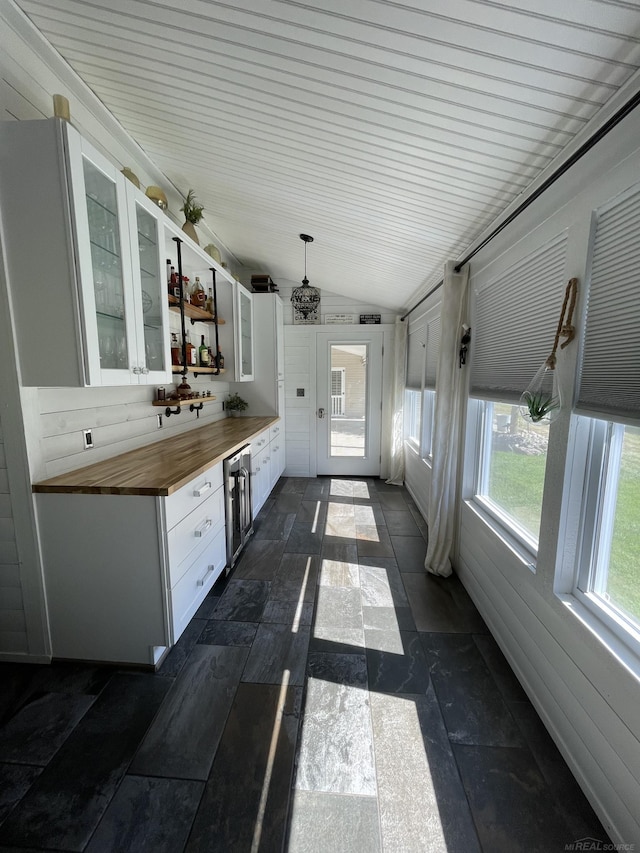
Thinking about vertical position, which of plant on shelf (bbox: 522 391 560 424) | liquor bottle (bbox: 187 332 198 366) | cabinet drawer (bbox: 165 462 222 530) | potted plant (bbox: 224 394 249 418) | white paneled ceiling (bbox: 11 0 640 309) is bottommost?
cabinet drawer (bbox: 165 462 222 530)

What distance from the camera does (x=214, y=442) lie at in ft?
8.45

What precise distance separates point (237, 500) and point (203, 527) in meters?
0.60

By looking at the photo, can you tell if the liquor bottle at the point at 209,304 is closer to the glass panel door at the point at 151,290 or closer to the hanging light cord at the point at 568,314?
the glass panel door at the point at 151,290

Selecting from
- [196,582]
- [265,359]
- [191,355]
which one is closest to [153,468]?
[196,582]

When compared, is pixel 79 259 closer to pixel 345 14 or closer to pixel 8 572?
pixel 345 14

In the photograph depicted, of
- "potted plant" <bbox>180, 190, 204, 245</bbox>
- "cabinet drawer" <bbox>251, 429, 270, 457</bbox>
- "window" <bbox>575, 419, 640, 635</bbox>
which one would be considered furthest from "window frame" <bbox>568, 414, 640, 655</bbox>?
"potted plant" <bbox>180, 190, 204, 245</bbox>

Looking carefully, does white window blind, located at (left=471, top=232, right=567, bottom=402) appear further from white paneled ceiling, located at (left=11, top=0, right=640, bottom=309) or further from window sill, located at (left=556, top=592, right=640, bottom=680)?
window sill, located at (left=556, top=592, right=640, bottom=680)

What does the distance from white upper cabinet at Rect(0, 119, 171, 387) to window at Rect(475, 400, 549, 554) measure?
206 centimetres

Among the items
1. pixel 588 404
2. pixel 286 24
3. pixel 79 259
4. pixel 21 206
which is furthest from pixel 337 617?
pixel 286 24

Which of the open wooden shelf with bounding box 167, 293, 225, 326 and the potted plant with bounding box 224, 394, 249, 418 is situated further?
the potted plant with bounding box 224, 394, 249, 418

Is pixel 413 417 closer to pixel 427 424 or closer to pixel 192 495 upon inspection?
pixel 427 424

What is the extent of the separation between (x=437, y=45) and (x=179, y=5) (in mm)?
893

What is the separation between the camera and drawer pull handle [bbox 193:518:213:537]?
6.21 feet

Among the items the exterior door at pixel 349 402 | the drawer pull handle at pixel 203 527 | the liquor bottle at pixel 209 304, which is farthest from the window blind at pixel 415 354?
the drawer pull handle at pixel 203 527
